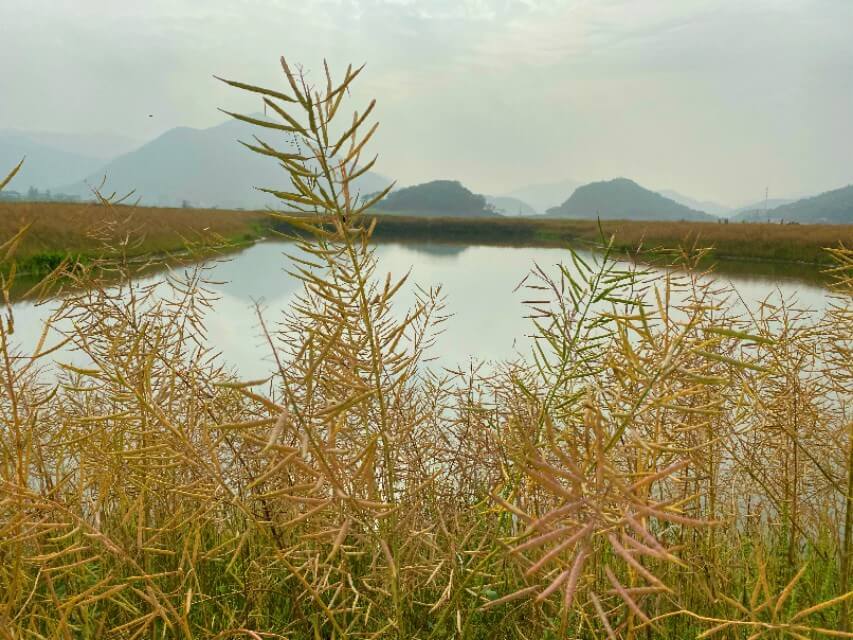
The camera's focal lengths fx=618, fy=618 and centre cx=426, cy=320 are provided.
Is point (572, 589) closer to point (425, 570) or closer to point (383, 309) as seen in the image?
point (383, 309)

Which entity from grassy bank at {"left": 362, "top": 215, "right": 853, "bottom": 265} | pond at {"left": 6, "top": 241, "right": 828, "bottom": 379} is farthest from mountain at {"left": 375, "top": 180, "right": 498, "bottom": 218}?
pond at {"left": 6, "top": 241, "right": 828, "bottom": 379}

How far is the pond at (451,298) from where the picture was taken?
381 cm

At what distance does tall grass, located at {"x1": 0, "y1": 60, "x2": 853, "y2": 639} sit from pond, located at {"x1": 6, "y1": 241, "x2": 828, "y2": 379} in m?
0.22

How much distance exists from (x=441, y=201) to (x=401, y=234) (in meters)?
115

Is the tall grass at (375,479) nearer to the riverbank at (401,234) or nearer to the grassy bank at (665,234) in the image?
the riverbank at (401,234)

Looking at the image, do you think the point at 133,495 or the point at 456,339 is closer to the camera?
the point at 133,495

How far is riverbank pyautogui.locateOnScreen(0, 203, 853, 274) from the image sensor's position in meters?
1.94

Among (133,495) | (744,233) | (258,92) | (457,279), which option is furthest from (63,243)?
(744,233)

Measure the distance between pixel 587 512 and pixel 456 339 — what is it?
33.8 ft

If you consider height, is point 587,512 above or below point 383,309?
below

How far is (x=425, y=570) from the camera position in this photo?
1144mm

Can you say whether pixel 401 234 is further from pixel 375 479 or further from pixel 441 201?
pixel 441 201

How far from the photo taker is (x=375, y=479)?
3.16 feet

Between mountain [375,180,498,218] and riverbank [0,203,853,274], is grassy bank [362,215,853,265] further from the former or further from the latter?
mountain [375,180,498,218]
